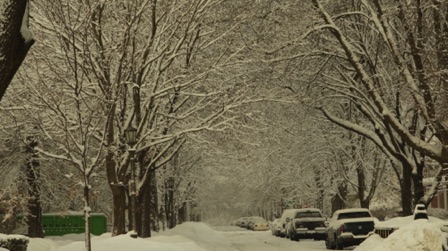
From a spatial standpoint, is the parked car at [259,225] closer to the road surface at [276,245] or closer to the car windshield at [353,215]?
the road surface at [276,245]

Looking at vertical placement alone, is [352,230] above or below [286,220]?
below

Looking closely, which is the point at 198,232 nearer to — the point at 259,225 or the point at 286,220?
the point at 286,220

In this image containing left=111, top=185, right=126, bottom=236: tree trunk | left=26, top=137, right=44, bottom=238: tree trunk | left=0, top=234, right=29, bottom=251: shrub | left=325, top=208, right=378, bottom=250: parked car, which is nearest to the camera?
left=0, top=234, right=29, bottom=251: shrub

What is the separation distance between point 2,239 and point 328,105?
17.6 m

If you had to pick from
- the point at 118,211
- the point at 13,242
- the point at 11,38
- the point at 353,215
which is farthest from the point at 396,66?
the point at 11,38

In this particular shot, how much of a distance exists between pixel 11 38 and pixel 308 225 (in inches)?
1221

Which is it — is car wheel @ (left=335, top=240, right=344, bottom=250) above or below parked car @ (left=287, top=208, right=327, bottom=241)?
below

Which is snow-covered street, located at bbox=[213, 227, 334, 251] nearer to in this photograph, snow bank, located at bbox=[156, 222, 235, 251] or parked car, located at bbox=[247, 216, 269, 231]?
snow bank, located at bbox=[156, 222, 235, 251]

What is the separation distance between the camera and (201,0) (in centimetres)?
2112

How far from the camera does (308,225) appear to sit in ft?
124

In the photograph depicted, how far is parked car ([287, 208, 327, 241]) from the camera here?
1475 inches

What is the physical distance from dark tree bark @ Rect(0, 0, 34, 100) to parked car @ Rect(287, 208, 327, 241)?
100 feet

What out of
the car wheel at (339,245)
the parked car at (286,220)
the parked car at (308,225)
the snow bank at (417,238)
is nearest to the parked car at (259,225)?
the parked car at (286,220)

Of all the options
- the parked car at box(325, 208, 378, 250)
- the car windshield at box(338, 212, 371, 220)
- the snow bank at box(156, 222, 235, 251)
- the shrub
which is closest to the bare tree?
the parked car at box(325, 208, 378, 250)
